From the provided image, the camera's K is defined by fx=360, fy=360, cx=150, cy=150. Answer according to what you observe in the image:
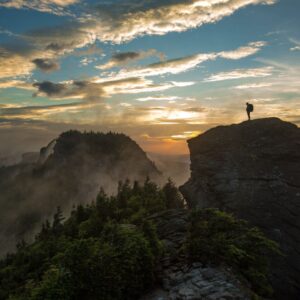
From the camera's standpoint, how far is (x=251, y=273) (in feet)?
61.9

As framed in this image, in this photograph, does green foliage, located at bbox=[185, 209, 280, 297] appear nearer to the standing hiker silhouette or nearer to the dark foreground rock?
the dark foreground rock

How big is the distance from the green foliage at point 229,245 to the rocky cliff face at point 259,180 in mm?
9804

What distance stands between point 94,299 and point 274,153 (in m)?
25.4

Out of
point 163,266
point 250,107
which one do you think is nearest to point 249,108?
point 250,107

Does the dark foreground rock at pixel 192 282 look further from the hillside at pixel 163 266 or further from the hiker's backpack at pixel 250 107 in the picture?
the hiker's backpack at pixel 250 107

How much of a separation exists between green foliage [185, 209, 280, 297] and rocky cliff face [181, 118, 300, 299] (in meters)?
9.80

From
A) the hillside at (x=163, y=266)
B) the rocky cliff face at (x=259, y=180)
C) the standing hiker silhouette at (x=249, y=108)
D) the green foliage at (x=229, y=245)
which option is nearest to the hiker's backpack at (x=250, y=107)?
the standing hiker silhouette at (x=249, y=108)

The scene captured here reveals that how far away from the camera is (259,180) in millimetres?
34094

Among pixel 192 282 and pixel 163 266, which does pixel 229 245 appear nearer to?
pixel 192 282

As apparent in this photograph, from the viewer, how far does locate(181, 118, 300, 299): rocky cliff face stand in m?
30.6

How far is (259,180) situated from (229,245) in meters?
16.6

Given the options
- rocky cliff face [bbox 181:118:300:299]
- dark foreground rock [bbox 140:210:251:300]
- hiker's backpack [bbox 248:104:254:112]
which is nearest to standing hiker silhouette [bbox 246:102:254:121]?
hiker's backpack [bbox 248:104:254:112]

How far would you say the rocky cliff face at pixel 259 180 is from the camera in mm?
30578

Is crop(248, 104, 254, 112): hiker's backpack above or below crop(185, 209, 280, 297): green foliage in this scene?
above
